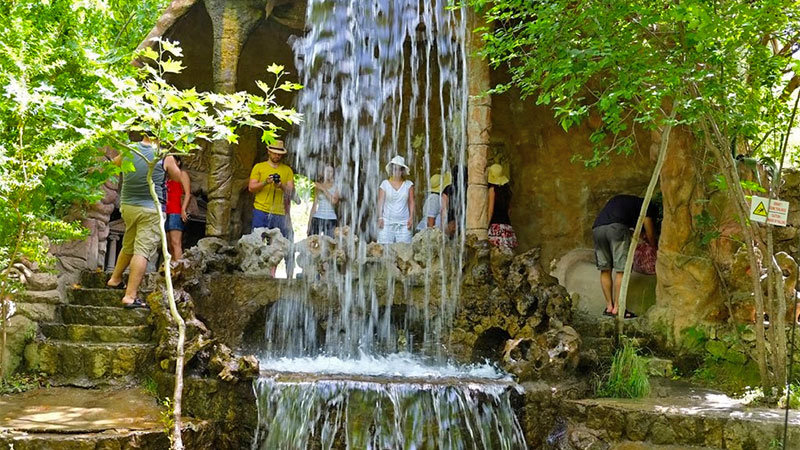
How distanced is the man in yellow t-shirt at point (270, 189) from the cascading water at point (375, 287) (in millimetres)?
1072

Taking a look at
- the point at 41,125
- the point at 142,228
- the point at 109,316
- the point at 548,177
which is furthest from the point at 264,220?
the point at 548,177

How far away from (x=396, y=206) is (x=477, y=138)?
1227 millimetres

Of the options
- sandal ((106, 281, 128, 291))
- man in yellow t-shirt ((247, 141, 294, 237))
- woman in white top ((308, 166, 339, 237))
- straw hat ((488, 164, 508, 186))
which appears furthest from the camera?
straw hat ((488, 164, 508, 186))

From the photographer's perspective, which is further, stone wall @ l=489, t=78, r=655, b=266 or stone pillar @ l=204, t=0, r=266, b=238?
stone wall @ l=489, t=78, r=655, b=266

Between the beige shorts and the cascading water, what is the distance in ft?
5.34

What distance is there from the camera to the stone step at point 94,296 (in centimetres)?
733

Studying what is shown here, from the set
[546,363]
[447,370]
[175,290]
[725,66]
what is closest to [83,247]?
[175,290]

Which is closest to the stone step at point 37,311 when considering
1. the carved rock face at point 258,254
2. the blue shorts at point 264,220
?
the carved rock face at point 258,254

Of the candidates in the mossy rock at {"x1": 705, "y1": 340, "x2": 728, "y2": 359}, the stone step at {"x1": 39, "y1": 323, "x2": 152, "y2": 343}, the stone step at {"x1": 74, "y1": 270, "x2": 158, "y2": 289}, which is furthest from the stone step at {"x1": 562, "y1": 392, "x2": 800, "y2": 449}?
the stone step at {"x1": 74, "y1": 270, "x2": 158, "y2": 289}

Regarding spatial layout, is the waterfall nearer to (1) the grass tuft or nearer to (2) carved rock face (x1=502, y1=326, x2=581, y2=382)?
(2) carved rock face (x1=502, y1=326, x2=581, y2=382)

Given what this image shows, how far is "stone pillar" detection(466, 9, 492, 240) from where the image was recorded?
8.29m

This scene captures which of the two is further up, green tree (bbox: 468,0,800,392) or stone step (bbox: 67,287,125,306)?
green tree (bbox: 468,0,800,392)

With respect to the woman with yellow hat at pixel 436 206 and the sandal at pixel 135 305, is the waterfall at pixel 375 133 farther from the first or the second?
the sandal at pixel 135 305

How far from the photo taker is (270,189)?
875 cm
